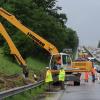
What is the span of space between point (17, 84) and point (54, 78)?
419 inches

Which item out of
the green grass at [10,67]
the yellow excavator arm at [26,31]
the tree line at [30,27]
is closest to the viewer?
the green grass at [10,67]

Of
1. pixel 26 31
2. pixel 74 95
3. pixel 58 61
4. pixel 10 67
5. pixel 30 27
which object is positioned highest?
pixel 30 27

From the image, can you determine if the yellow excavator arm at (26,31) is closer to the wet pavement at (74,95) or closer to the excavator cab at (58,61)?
the excavator cab at (58,61)

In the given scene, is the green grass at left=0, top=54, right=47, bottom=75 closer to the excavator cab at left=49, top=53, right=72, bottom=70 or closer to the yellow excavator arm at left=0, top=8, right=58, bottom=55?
the excavator cab at left=49, top=53, right=72, bottom=70

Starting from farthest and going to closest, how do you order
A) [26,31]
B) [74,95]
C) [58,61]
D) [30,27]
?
[30,27] → [58,61] → [26,31] → [74,95]

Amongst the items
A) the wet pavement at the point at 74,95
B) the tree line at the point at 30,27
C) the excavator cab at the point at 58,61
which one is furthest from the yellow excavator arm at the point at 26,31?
the tree line at the point at 30,27

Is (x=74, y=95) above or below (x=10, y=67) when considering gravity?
below

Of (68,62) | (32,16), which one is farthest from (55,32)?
(68,62)

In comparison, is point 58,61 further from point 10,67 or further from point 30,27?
point 30,27

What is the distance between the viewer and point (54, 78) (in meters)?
41.0

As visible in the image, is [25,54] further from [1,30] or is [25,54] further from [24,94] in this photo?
[24,94]

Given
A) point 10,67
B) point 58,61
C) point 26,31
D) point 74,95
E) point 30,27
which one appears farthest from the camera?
point 30,27

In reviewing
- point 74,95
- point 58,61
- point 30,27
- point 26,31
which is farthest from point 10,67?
point 30,27

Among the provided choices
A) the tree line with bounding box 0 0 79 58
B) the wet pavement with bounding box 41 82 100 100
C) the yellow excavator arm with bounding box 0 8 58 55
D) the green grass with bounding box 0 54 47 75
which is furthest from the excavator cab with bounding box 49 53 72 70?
the tree line with bounding box 0 0 79 58
